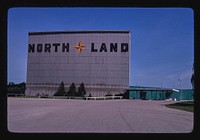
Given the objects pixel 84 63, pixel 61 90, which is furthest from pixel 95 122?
pixel 61 90

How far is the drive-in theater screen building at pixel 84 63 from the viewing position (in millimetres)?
50969

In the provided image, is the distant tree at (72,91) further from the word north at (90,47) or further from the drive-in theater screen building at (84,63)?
the word north at (90,47)

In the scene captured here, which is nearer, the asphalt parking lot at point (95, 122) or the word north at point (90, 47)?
the asphalt parking lot at point (95, 122)

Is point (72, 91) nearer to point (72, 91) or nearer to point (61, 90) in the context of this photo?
point (72, 91)

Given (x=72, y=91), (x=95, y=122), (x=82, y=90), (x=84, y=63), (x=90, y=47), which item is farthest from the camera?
(x=84, y=63)

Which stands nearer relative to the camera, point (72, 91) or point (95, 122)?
point (95, 122)

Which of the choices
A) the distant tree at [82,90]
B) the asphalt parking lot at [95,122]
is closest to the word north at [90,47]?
the distant tree at [82,90]

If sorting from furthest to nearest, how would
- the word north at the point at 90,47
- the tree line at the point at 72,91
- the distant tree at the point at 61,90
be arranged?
the distant tree at the point at 61,90
the tree line at the point at 72,91
the word north at the point at 90,47

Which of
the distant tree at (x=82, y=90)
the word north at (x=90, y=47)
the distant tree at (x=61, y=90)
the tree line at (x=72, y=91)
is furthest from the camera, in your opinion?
the distant tree at (x=61, y=90)

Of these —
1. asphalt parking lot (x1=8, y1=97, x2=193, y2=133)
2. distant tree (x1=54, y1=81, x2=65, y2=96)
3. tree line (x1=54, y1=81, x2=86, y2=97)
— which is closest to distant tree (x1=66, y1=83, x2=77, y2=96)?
tree line (x1=54, y1=81, x2=86, y2=97)

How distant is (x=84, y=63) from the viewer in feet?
174

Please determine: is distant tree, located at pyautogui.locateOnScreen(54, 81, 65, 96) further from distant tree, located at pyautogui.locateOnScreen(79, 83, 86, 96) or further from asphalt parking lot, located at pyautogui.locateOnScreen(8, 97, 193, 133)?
asphalt parking lot, located at pyautogui.locateOnScreen(8, 97, 193, 133)

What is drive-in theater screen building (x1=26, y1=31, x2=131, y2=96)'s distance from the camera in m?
51.0
